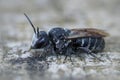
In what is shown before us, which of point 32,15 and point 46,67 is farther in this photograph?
point 32,15

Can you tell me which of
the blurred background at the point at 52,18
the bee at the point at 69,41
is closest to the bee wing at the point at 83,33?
the bee at the point at 69,41

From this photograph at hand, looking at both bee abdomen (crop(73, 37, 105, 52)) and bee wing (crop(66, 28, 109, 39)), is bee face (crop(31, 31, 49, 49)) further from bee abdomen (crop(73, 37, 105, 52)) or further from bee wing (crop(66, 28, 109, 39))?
bee abdomen (crop(73, 37, 105, 52))

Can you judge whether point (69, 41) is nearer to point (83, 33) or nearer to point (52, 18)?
point (83, 33)

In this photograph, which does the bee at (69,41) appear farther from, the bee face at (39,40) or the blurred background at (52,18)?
the blurred background at (52,18)

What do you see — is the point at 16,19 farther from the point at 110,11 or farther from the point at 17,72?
the point at 17,72

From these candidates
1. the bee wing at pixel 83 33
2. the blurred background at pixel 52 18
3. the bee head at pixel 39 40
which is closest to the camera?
the bee head at pixel 39 40

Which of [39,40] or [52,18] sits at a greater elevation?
[52,18]

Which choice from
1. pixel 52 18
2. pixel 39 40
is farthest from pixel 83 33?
pixel 52 18

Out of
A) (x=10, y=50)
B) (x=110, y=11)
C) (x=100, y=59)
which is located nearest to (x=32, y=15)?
(x=110, y=11)
